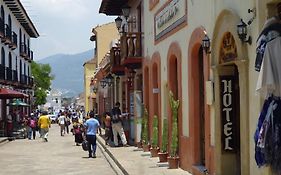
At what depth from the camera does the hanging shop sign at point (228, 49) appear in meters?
8.72

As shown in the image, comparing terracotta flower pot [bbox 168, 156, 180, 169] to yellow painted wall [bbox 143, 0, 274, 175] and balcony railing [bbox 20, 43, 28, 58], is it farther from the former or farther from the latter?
balcony railing [bbox 20, 43, 28, 58]

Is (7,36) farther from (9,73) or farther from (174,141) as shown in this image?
(174,141)

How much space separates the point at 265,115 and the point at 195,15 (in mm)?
5374

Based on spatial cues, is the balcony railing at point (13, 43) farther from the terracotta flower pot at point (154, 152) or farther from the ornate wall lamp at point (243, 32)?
the ornate wall lamp at point (243, 32)

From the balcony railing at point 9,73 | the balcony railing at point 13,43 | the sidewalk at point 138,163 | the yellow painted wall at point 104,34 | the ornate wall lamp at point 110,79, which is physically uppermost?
the yellow painted wall at point 104,34

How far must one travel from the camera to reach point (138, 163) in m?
14.8

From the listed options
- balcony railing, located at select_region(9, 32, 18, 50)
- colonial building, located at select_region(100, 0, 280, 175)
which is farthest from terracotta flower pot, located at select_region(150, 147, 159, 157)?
balcony railing, located at select_region(9, 32, 18, 50)

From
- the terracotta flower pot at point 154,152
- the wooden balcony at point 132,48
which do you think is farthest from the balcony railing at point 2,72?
the terracotta flower pot at point 154,152

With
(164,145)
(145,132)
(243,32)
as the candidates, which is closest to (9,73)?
(145,132)

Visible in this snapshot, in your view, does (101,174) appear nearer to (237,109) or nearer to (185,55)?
(185,55)

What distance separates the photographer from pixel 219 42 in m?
9.34

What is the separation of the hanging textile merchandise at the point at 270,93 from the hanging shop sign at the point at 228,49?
2178 mm

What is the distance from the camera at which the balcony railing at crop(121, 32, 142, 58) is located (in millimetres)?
19391

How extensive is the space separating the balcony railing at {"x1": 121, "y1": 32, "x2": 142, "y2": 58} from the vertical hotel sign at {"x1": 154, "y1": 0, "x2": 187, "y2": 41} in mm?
2798
